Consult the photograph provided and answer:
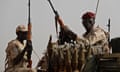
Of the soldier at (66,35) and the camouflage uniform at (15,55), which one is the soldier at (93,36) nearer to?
the soldier at (66,35)

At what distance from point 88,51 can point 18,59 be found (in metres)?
2.43

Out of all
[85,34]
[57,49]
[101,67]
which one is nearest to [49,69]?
[57,49]

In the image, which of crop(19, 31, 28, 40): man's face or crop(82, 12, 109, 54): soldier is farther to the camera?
crop(19, 31, 28, 40): man's face

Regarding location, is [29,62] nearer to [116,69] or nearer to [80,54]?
[80,54]

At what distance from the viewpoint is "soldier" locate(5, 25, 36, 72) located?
1199cm

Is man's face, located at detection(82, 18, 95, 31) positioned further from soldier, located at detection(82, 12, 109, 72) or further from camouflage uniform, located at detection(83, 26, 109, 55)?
camouflage uniform, located at detection(83, 26, 109, 55)

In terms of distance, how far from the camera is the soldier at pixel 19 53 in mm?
11987

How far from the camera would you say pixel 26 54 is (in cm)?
1230

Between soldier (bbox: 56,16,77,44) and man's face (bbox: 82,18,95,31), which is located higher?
man's face (bbox: 82,18,95,31)

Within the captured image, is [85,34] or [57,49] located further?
[85,34]

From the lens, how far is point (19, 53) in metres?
12.1

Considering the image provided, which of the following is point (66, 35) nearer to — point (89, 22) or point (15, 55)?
point (89, 22)

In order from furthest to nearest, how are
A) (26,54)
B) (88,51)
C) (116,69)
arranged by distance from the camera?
(26,54) → (88,51) → (116,69)

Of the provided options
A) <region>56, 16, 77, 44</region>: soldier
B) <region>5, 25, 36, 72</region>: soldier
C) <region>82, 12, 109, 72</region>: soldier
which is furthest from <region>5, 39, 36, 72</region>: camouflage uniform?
<region>82, 12, 109, 72</region>: soldier
